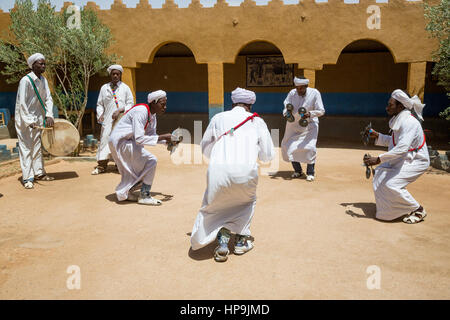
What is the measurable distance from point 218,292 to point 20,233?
2565 mm

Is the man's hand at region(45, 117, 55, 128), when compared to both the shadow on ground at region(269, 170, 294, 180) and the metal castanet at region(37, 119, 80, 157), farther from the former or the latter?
the shadow on ground at region(269, 170, 294, 180)

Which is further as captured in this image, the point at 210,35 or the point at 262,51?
the point at 262,51

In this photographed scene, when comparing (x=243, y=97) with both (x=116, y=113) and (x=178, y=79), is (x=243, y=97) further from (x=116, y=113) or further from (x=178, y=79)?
(x=178, y=79)

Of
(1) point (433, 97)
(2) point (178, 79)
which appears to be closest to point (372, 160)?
(1) point (433, 97)

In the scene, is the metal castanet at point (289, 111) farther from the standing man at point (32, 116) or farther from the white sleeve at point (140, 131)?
the standing man at point (32, 116)

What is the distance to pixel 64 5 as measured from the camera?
37.3 ft

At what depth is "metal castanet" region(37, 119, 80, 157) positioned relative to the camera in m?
6.82

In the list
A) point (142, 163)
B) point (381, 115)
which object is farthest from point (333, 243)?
point (381, 115)

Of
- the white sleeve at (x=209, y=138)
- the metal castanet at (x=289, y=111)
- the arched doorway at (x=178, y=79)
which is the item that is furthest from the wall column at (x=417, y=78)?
the white sleeve at (x=209, y=138)

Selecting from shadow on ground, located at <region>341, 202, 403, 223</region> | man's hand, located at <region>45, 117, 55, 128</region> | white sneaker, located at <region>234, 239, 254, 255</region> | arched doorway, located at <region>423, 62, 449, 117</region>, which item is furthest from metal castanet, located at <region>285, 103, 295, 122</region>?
arched doorway, located at <region>423, 62, 449, 117</region>

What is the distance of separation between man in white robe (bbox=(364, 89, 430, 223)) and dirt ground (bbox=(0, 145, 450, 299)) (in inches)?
7.4

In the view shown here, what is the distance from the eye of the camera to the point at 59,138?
271 inches

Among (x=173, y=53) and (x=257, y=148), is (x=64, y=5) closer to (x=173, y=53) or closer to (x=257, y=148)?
(x=173, y=53)

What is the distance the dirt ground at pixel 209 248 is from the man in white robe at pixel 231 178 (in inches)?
8.6
